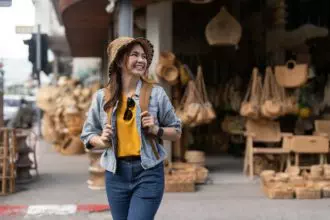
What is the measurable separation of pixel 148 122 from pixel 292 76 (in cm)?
551

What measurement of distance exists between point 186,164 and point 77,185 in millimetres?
1736

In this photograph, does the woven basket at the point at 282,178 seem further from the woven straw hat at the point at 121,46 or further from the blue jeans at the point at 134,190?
the woven straw hat at the point at 121,46

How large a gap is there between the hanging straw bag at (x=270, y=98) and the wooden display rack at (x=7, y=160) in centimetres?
366

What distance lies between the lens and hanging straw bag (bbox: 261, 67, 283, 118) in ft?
26.3

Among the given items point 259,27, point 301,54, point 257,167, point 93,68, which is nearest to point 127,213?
point 257,167

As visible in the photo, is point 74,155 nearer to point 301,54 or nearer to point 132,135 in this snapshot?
point 301,54

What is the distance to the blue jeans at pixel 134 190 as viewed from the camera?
10.8 ft

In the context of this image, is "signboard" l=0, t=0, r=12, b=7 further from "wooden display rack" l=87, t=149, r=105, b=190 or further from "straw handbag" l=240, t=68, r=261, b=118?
"straw handbag" l=240, t=68, r=261, b=118

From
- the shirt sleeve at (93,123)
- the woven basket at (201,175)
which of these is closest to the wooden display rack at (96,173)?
the woven basket at (201,175)

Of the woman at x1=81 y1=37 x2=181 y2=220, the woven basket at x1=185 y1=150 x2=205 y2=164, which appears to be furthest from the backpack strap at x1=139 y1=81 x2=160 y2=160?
the woven basket at x1=185 y1=150 x2=205 y2=164

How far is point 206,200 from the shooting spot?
7.00 meters

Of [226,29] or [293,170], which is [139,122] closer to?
[293,170]

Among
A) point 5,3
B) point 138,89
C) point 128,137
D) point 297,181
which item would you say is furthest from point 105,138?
point 297,181

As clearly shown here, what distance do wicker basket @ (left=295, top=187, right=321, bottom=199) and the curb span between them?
8.13ft
